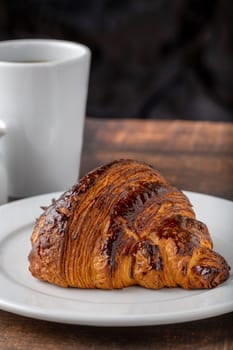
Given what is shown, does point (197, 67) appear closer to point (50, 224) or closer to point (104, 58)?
point (104, 58)

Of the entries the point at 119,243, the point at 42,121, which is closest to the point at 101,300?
the point at 119,243

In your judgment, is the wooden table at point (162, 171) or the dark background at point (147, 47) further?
the dark background at point (147, 47)

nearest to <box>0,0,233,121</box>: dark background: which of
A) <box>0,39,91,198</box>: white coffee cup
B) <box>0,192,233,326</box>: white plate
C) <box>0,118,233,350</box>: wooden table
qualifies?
<box>0,118,233,350</box>: wooden table

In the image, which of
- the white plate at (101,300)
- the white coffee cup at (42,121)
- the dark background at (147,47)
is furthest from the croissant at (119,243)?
the dark background at (147,47)

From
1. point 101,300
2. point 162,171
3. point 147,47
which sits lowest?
point 147,47

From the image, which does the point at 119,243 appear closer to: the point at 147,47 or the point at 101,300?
the point at 101,300

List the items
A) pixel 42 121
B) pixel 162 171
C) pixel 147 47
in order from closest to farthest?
pixel 42 121 → pixel 162 171 → pixel 147 47

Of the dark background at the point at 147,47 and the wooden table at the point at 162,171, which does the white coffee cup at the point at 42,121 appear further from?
the dark background at the point at 147,47
